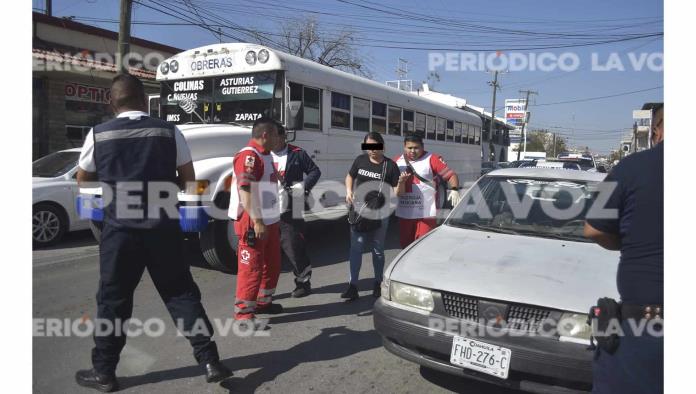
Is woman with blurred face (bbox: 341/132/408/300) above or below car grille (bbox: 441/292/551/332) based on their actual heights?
above

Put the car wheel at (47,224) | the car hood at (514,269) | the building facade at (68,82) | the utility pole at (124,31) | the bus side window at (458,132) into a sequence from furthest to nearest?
the bus side window at (458,132), the building facade at (68,82), the utility pole at (124,31), the car wheel at (47,224), the car hood at (514,269)

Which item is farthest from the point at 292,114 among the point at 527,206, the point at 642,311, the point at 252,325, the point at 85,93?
the point at 85,93

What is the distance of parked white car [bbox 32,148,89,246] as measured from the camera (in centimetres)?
736

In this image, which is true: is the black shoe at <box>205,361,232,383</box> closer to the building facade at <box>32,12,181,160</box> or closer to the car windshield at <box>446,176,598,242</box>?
the car windshield at <box>446,176,598,242</box>

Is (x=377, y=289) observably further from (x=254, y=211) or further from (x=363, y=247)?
(x=254, y=211)

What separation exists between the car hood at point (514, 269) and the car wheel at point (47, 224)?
6.13 m

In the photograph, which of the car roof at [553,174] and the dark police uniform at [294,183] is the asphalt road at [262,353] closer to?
the dark police uniform at [294,183]

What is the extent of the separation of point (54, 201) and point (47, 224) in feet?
1.16

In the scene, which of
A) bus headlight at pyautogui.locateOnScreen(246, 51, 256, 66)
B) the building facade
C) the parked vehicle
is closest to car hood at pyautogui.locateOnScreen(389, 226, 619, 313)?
the parked vehicle

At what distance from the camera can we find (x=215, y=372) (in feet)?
10.6

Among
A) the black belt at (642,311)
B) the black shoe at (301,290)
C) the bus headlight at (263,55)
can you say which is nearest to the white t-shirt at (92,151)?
the black shoe at (301,290)

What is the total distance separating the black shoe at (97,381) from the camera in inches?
126

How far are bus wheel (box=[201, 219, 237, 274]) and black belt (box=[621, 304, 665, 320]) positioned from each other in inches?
187

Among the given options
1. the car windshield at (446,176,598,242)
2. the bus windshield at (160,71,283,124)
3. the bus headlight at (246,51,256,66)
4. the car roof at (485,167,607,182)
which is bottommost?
the car windshield at (446,176,598,242)
